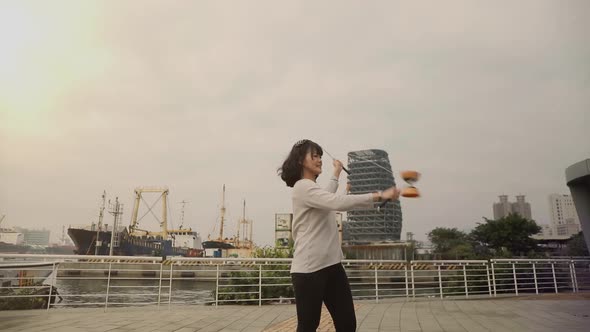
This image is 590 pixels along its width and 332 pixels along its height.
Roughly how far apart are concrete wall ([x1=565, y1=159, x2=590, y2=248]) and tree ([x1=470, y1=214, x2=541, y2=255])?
27.7 meters

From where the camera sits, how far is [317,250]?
1.65 metres

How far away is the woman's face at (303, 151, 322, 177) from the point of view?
1807 millimetres

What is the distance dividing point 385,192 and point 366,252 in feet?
160

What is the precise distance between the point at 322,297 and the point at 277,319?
11.6ft

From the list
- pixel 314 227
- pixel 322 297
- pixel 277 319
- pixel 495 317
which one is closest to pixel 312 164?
pixel 314 227

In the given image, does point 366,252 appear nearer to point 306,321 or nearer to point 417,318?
point 417,318

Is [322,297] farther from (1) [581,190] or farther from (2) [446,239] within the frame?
(2) [446,239]

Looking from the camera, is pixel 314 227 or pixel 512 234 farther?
pixel 512 234

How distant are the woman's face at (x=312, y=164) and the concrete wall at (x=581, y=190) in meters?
1.68

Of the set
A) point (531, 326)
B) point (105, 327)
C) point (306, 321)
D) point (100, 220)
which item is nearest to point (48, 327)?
point (105, 327)

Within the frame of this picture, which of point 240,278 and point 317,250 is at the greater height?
point 317,250

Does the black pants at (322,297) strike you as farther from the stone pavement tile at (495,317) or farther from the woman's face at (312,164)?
the stone pavement tile at (495,317)

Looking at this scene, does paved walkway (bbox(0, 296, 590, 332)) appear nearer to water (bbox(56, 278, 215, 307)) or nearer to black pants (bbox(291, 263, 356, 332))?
water (bbox(56, 278, 215, 307))

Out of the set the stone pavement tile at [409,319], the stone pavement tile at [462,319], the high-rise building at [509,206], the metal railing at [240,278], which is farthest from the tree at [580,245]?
the high-rise building at [509,206]
